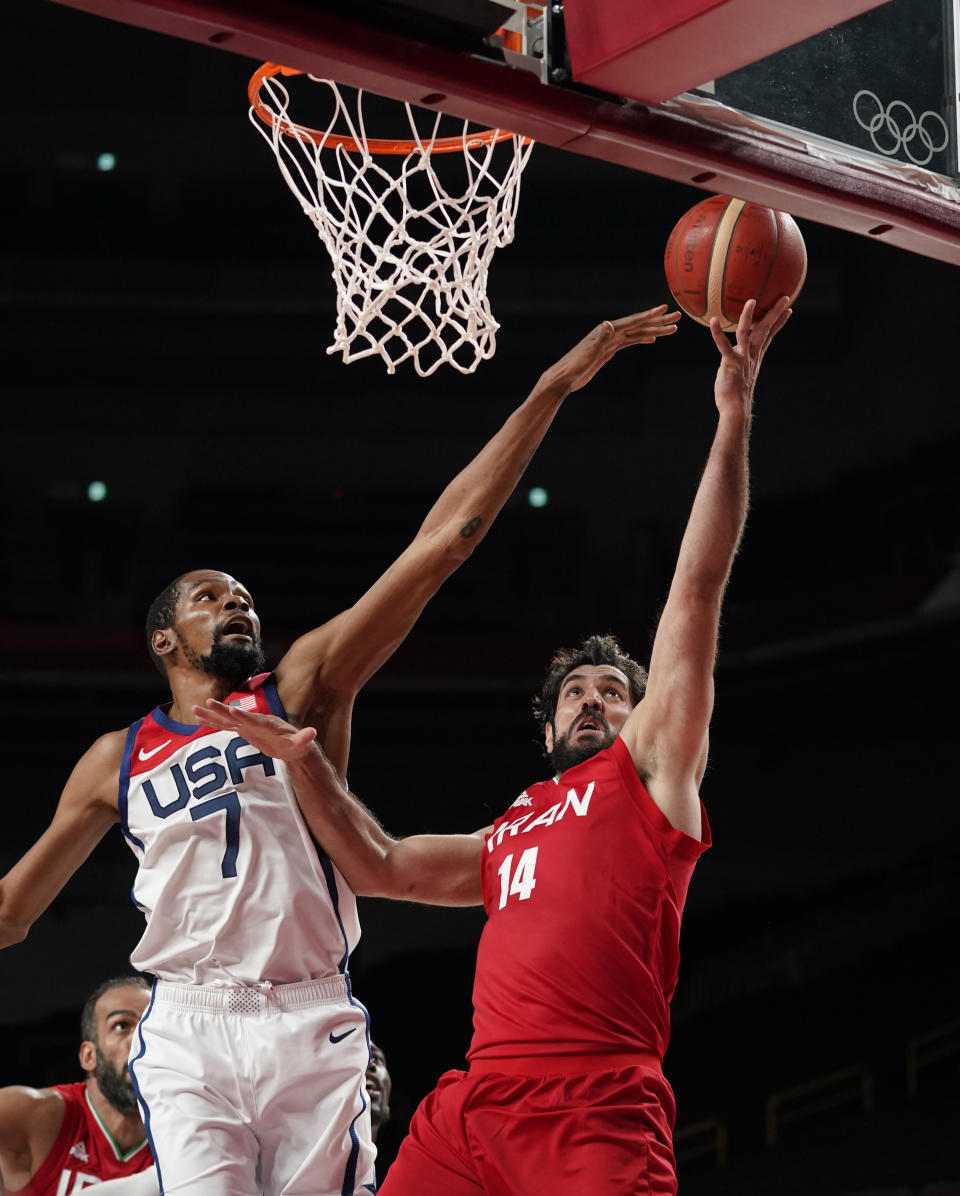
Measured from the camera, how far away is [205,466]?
9766 millimetres

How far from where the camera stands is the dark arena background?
934cm

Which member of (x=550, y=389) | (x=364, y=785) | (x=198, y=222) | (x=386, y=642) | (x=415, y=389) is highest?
(x=198, y=222)

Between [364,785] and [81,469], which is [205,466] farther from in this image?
[364,785]

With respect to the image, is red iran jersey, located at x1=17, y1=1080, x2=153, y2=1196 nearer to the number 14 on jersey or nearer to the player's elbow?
the player's elbow

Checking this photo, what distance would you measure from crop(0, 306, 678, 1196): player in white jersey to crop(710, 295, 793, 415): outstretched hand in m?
0.54

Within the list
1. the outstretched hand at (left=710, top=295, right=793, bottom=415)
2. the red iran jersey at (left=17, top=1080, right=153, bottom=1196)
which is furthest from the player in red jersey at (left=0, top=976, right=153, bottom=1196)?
the outstretched hand at (left=710, top=295, right=793, bottom=415)

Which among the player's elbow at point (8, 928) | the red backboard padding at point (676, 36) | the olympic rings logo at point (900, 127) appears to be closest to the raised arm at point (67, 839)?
the player's elbow at point (8, 928)

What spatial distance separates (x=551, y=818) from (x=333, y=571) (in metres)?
6.76

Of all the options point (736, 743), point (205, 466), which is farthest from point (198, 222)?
point (736, 743)

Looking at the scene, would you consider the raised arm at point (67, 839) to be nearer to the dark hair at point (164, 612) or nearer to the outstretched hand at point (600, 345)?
the dark hair at point (164, 612)

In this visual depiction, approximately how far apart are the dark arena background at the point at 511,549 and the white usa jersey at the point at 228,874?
585cm

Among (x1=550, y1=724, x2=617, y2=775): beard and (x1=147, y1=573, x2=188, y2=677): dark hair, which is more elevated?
(x1=147, y1=573, x2=188, y2=677): dark hair

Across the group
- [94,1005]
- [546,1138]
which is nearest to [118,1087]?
[94,1005]

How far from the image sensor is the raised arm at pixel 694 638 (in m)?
3.02
